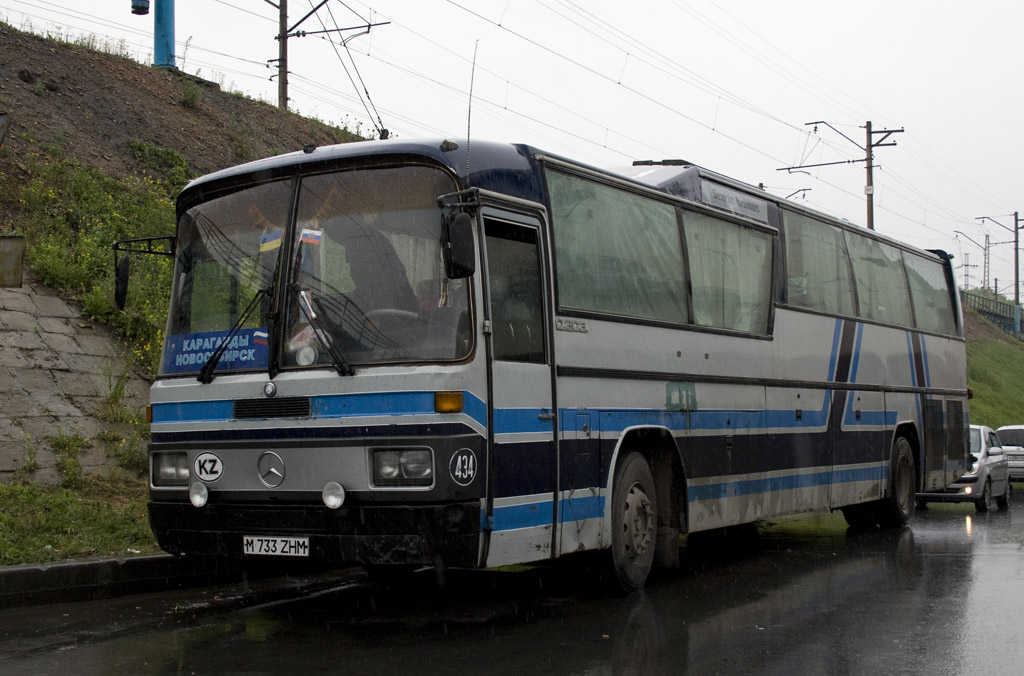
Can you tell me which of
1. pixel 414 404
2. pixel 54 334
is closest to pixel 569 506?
pixel 414 404

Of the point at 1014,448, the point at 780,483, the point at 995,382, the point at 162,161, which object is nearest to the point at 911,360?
the point at 780,483

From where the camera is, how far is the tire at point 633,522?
8711 millimetres

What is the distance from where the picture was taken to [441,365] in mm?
7070

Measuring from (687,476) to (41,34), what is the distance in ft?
53.1

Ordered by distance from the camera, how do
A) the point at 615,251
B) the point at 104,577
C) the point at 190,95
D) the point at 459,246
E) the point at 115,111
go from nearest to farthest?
1. the point at 459,246
2. the point at 104,577
3. the point at 615,251
4. the point at 115,111
5. the point at 190,95

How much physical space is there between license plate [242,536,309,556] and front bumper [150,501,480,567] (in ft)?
0.11

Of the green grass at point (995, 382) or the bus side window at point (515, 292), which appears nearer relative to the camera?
the bus side window at point (515, 292)

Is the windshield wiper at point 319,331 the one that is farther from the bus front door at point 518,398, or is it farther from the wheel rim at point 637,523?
the wheel rim at point 637,523

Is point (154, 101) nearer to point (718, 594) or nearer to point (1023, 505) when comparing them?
point (718, 594)

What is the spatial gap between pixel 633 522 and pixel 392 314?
9.55ft

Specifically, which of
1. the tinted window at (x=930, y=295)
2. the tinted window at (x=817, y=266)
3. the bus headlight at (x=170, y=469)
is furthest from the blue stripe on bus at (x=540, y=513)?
the tinted window at (x=930, y=295)

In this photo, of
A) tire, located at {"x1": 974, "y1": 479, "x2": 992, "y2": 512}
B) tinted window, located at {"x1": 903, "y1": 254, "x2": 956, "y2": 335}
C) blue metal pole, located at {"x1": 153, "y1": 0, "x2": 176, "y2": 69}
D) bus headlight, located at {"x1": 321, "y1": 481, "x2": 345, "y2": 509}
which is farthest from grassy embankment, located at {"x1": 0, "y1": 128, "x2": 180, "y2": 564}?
tire, located at {"x1": 974, "y1": 479, "x2": 992, "y2": 512}

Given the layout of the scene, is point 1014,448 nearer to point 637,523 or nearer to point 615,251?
point 637,523

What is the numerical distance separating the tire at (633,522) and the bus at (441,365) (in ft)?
0.06
